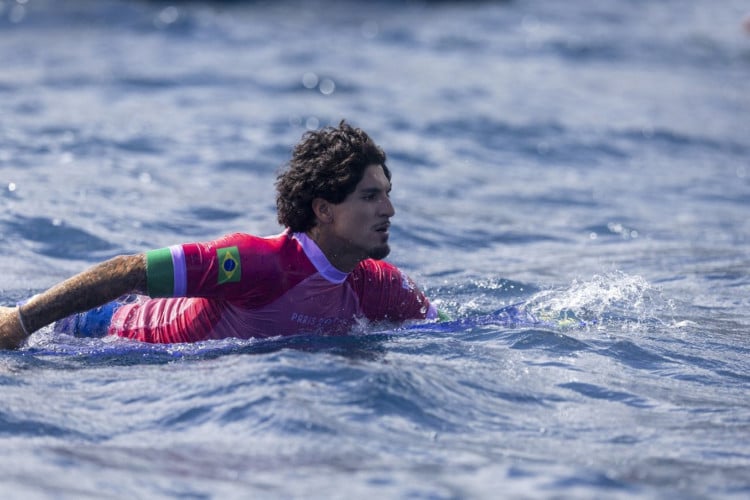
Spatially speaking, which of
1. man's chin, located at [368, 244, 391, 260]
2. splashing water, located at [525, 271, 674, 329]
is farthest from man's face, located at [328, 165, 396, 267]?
splashing water, located at [525, 271, 674, 329]

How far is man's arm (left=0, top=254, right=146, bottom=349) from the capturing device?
607 cm

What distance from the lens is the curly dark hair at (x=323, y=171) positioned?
6.61m

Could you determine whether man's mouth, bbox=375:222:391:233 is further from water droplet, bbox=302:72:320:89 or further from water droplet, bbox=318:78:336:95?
water droplet, bbox=302:72:320:89

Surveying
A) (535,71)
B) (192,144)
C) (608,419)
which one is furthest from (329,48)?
(608,419)

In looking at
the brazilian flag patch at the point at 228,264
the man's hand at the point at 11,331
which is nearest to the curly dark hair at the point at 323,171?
the brazilian flag patch at the point at 228,264

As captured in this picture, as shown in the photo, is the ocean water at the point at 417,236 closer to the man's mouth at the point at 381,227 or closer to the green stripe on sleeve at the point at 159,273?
the green stripe on sleeve at the point at 159,273

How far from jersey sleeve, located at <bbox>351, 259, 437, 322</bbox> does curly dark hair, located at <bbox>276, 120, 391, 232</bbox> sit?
0.52 m

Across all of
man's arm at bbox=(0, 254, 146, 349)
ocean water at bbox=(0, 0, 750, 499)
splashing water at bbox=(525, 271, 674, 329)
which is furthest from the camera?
splashing water at bbox=(525, 271, 674, 329)

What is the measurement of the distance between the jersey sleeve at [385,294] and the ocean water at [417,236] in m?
0.14

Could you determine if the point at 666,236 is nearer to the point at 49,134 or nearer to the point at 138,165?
the point at 138,165

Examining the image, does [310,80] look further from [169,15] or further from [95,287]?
[95,287]

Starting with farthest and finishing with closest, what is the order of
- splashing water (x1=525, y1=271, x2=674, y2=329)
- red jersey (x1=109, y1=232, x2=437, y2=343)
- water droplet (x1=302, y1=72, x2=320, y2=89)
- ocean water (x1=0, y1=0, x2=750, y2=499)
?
water droplet (x1=302, y1=72, x2=320, y2=89) < splashing water (x1=525, y1=271, x2=674, y2=329) < red jersey (x1=109, y1=232, x2=437, y2=343) < ocean water (x1=0, y1=0, x2=750, y2=499)

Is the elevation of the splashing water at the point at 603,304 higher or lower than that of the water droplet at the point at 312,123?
lower

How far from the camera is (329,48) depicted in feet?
72.6
